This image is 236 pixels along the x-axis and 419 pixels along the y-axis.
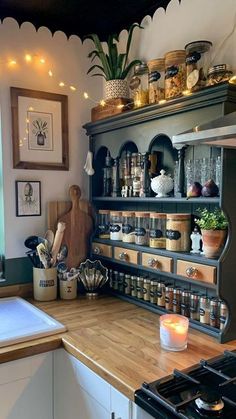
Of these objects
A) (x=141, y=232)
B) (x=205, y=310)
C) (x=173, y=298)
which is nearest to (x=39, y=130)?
(x=141, y=232)

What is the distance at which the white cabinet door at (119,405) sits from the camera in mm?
1147

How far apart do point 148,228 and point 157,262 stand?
223mm

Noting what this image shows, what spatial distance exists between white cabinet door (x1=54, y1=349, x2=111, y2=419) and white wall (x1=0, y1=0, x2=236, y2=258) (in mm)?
788

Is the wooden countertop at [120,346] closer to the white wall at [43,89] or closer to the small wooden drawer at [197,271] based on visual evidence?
the small wooden drawer at [197,271]

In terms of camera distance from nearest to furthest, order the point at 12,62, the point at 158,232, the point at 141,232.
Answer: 1. the point at 158,232
2. the point at 141,232
3. the point at 12,62

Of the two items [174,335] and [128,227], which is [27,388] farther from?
[128,227]

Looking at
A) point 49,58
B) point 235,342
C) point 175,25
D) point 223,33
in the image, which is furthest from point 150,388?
point 49,58

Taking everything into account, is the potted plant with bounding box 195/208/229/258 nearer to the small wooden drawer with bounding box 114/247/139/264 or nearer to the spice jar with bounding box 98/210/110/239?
the small wooden drawer with bounding box 114/247/139/264

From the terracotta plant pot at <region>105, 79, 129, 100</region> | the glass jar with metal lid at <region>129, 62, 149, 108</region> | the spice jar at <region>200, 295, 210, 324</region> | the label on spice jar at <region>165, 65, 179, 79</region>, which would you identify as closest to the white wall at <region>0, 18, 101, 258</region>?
the terracotta plant pot at <region>105, 79, 129, 100</region>

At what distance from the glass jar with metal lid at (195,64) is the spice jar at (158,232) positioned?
0.59m

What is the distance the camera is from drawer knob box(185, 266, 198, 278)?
1.48 meters

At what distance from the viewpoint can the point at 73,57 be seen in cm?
220

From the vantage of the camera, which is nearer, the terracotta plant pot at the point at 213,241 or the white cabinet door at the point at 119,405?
the white cabinet door at the point at 119,405

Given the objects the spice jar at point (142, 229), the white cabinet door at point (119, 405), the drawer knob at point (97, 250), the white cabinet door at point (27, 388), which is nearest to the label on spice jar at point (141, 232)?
the spice jar at point (142, 229)
